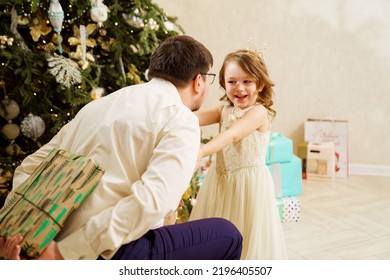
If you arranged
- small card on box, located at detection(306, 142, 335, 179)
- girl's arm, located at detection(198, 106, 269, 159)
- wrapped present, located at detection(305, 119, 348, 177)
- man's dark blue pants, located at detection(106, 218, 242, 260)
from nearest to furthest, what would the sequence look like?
man's dark blue pants, located at detection(106, 218, 242, 260) → girl's arm, located at detection(198, 106, 269, 159) → small card on box, located at detection(306, 142, 335, 179) → wrapped present, located at detection(305, 119, 348, 177)

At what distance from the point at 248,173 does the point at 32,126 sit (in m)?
1.06

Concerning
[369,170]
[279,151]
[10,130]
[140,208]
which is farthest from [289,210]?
[140,208]

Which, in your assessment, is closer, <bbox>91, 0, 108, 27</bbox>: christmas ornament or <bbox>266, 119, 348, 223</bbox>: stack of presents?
<bbox>91, 0, 108, 27</bbox>: christmas ornament

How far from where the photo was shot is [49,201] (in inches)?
52.0

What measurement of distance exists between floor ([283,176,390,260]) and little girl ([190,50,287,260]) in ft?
1.76

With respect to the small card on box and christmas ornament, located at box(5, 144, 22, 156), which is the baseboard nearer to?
the small card on box

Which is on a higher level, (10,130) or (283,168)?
(10,130)

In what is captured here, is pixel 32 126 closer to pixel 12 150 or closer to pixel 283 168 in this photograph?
pixel 12 150

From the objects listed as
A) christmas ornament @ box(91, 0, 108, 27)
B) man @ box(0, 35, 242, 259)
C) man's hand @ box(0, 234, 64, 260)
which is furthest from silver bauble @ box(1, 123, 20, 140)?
man's hand @ box(0, 234, 64, 260)

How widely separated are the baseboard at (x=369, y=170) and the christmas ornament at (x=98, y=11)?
105 inches

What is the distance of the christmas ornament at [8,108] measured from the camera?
2.33 metres

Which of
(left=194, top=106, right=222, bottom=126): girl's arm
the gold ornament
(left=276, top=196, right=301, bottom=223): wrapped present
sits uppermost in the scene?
the gold ornament

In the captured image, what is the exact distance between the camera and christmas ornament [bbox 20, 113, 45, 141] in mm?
2312
